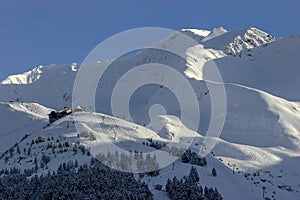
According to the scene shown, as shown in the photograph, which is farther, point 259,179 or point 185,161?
point 259,179

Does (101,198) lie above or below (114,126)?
below

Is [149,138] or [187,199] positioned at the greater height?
[149,138]

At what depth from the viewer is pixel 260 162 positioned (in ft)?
534

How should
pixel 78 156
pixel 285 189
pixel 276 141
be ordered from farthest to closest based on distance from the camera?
pixel 276 141, pixel 285 189, pixel 78 156

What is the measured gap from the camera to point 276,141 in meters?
191

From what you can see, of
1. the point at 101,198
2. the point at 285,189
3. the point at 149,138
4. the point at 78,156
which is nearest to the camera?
the point at 101,198

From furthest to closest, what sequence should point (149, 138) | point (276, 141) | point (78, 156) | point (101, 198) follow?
point (276, 141)
point (149, 138)
point (78, 156)
point (101, 198)

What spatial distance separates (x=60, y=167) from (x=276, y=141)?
92323 millimetres

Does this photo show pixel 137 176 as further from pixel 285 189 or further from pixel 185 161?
pixel 285 189

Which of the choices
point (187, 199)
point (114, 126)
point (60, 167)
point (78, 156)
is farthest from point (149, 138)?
point (187, 199)

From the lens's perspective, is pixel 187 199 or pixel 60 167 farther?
pixel 60 167

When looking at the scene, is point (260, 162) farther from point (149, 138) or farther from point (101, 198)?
point (101, 198)

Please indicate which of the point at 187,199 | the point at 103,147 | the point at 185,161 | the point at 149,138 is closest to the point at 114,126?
the point at 149,138

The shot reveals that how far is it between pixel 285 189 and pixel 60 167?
5037 centimetres
